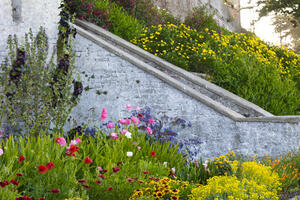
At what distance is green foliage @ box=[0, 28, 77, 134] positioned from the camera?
5.18 m

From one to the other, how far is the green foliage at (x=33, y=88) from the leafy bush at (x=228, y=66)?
3388 millimetres

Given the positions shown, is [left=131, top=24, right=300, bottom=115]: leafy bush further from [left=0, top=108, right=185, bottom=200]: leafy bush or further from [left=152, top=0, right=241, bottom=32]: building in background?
[left=0, top=108, right=185, bottom=200]: leafy bush

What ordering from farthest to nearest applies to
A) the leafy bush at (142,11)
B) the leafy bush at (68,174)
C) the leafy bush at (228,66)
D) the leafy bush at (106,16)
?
the leafy bush at (142,11) < the leafy bush at (106,16) < the leafy bush at (228,66) < the leafy bush at (68,174)

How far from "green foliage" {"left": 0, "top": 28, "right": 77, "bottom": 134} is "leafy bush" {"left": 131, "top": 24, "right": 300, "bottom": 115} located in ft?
11.1

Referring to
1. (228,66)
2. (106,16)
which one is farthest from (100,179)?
(106,16)

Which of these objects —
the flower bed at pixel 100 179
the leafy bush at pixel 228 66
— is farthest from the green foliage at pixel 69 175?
the leafy bush at pixel 228 66

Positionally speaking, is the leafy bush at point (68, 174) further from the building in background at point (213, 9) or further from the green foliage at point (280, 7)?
the green foliage at point (280, 7)

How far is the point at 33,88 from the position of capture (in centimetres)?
530

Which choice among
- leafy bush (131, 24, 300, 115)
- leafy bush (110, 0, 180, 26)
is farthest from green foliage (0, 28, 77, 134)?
leafy bush (110, 0, 180, 26)

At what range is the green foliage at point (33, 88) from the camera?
518 centimetres

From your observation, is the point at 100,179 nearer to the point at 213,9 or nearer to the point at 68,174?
the point at 68,174

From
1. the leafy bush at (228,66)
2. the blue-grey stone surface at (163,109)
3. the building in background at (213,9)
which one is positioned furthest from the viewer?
the building in background at (213,9)

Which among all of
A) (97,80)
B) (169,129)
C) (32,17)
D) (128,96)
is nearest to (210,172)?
(169,129)

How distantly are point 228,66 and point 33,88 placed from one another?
473 cm
